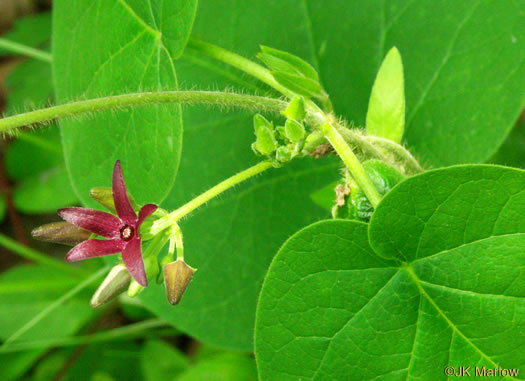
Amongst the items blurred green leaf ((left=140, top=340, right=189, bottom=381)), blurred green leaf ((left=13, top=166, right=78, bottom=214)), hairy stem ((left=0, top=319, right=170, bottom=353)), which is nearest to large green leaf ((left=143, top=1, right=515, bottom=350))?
hairy stem ((left=0, top=319, right=170, bottom=353))

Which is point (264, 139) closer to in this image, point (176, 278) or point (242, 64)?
point (176, 278)

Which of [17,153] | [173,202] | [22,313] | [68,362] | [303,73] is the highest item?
[303,73]

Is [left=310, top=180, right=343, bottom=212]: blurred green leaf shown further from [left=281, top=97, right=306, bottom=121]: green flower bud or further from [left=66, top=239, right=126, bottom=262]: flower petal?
[left=66, top=239, right=126, bottom=262]: flower petal

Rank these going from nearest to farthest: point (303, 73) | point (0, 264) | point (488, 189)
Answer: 1. point (488, 189)
2. point (303, 73)
3. point (0, 264)

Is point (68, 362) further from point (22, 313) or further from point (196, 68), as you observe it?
point (196, 68)

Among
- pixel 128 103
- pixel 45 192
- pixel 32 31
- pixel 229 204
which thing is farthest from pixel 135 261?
pixel 32 31

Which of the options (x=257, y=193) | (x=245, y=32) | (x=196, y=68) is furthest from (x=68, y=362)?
(x=245, y=32)
